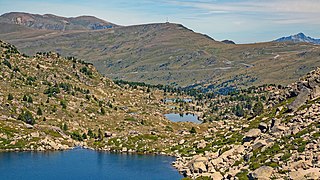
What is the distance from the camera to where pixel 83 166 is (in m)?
153

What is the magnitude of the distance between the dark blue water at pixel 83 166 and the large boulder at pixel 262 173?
4266cm

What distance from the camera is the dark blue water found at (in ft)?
462

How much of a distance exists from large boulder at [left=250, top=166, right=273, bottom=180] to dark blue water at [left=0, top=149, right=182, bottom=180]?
42.7 metres

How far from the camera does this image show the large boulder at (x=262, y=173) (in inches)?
3812

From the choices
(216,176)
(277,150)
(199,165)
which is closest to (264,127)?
(199,165)

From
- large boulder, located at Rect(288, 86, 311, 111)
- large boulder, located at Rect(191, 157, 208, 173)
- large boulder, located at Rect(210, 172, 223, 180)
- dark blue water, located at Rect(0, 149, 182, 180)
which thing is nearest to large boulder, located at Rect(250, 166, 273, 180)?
large boulder, located at Rect(210, 172, 223, 180)

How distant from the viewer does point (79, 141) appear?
192 meters

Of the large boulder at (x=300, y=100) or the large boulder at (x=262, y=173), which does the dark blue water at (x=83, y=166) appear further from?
the large boulder at (x=262, y=173)

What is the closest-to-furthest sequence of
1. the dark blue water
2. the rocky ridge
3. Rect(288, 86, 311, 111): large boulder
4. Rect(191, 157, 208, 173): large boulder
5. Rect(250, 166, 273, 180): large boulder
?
1. the rocky ridge
2. Rect(250, 166, 273, 180): large boulder
3. Rect(191, 157, 208, 173): large boulder
4. Rect(288, 86, 311, 111): large boulder
5. the dark blue water

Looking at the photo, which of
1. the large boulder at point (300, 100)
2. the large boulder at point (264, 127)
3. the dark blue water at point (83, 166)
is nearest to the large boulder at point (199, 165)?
the dark blue water at point (83, 166)

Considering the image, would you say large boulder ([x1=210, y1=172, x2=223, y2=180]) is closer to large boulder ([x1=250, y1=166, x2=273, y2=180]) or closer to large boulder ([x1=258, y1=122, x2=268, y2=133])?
large boulder ([x1=250, y1=166, x2=273, y2=180])

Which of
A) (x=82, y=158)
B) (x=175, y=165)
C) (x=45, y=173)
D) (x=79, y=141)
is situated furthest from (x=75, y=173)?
(x=79, y=141)

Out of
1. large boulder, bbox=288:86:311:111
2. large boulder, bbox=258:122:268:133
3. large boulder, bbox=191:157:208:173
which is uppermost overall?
large boulder, bbox=288:86:311:111

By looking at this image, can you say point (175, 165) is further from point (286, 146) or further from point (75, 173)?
point (286, 146)
